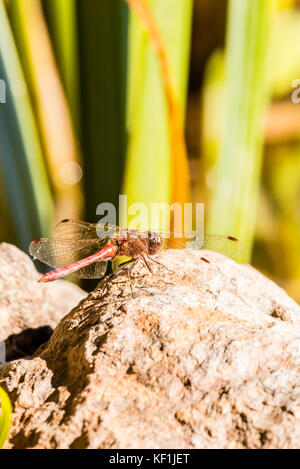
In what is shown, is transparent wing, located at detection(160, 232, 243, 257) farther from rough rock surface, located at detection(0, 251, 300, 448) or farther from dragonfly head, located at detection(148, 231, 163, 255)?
rough rock surface, located at detection(0, 251, 300, 448)

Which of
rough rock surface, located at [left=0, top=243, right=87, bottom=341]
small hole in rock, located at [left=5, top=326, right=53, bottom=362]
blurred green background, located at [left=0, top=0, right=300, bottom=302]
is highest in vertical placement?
blurred green background, located at [left=0, top=0, right=300, bottom=302]

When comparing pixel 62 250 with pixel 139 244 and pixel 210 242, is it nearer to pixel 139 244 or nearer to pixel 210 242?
pixel 139 244

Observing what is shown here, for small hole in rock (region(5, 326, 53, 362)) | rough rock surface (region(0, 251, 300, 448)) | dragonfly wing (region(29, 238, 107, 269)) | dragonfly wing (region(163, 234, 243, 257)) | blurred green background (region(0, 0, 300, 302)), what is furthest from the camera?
blurred green background (region(0, 0, 300, 302))

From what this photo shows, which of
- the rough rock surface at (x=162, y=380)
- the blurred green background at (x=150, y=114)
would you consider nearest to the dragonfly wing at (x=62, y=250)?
the blurred green background at (x=150, y=114)

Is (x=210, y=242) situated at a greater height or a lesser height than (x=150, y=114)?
lesser

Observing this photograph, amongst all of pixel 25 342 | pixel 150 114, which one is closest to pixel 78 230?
pixel 25 342

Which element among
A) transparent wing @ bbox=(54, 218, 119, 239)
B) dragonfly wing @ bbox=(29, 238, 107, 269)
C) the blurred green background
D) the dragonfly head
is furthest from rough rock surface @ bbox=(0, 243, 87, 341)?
the blurred green background
